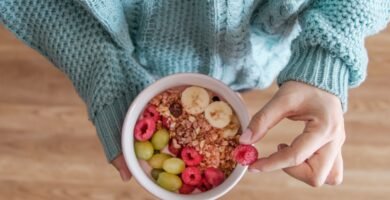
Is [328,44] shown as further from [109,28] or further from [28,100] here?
[28,100]

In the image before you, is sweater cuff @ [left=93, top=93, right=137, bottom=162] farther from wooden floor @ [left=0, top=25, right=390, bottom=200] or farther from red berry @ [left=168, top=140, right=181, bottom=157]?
wooden floor @ [left=0, top=25, right=390, bottom=200]

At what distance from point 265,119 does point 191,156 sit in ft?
0.35

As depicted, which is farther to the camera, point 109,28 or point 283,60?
point 283,60

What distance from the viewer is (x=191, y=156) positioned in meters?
0.59

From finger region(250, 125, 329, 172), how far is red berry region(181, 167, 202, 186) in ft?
0.31

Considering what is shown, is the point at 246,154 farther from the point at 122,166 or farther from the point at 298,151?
the point at 122,166

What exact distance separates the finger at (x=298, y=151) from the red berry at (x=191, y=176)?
0.09 m

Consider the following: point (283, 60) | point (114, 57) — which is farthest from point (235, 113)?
point (283, 60)

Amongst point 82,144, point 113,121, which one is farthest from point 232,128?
point 82,144

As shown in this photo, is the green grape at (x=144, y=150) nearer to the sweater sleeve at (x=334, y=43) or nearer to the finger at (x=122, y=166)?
the finger at (x=122, y=166)

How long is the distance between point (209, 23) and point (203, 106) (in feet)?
0.29

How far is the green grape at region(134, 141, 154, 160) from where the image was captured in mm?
590

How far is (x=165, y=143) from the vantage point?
0.60 m

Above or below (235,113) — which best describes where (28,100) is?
below
